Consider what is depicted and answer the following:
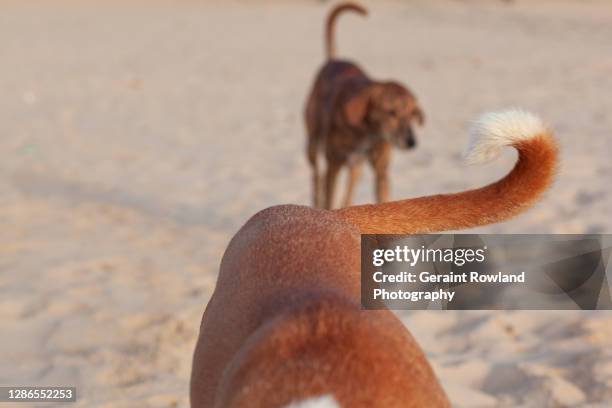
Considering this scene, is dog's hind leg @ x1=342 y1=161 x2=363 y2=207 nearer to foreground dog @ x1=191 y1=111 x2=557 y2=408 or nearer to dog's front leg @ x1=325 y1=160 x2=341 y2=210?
dog's front leg @ x1=325 y1=160 x2=341 y2=210

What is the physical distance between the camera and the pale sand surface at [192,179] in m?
3.47

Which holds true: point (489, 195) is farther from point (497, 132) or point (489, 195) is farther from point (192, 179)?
point (192, 179)

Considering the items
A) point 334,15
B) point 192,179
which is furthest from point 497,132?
point 334,15

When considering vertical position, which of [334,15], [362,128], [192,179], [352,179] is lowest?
[192,179]

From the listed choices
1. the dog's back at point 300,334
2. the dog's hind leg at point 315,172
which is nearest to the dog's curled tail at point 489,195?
the dog's back at point 300,334

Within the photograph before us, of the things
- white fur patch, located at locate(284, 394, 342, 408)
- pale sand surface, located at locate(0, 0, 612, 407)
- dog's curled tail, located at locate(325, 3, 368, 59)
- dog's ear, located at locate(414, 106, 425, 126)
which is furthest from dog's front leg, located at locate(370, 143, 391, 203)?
white fur patch, located at locate(284, 394, 342, 408)

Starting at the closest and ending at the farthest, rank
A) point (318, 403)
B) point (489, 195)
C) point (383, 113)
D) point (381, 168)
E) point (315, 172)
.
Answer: point (318, 403)
point (489, 195)
point (381, 168)
point (383, 113)
point (315, 172)

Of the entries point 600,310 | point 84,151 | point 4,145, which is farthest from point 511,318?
point 4,145

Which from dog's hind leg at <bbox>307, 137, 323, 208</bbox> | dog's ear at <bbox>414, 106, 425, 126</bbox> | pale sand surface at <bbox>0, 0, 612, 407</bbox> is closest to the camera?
pale sand surface at <bbox>0, 0, 612, 407</bbox>

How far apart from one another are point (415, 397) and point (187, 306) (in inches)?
108

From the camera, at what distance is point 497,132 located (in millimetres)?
2080

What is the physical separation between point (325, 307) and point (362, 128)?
4331mm

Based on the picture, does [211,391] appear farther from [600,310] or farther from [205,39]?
[205,39]

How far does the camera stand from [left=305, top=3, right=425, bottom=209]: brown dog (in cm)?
577
